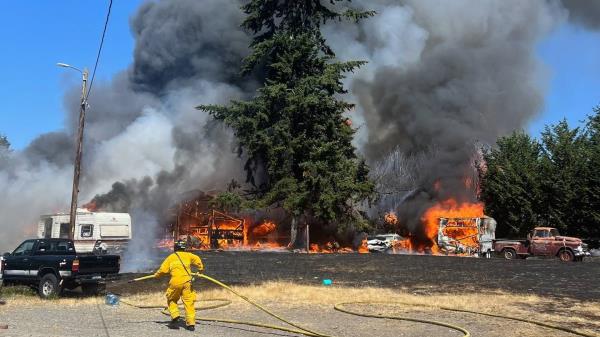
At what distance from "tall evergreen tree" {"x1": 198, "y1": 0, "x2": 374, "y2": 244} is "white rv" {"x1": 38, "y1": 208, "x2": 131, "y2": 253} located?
1300cm

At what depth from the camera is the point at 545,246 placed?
99.5ft

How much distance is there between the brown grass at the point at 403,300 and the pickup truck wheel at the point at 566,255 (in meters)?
16.8

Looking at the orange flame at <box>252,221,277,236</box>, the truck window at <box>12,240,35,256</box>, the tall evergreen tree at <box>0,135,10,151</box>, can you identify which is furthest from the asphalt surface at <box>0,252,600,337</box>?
the tall evergreen tree at <box>0,135,10,151</box>

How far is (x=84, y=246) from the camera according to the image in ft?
83.6

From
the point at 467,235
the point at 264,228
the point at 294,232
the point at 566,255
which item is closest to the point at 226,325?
the point at 566,255

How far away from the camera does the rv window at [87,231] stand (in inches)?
1011

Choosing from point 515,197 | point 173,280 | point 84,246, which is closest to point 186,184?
point 84,246

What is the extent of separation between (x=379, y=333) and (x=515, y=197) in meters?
32.4

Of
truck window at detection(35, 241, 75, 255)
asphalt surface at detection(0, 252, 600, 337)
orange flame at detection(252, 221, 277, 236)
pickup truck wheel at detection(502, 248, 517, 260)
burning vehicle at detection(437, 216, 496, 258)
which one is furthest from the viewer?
orange flame at detection(252, 221, 277, 236)

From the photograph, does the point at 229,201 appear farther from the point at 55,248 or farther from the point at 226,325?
the point at 226,325

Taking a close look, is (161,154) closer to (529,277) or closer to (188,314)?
(529,277)

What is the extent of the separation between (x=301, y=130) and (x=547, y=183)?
54.7 feet

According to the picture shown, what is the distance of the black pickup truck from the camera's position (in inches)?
549

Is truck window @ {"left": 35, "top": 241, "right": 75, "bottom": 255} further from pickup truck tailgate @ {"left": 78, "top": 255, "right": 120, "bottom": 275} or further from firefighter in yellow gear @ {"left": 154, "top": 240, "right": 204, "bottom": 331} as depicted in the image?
firefighter in yellow gear @ {"left": 154, "top": 240, "right": 204, "bottom": 331}
